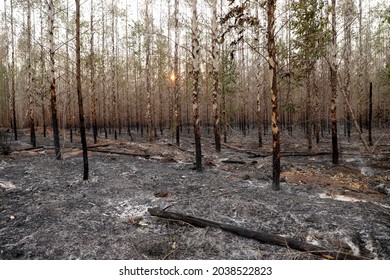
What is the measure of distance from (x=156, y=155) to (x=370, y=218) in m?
10.2

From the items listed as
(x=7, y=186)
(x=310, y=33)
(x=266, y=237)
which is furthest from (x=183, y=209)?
(x=310, y=33)

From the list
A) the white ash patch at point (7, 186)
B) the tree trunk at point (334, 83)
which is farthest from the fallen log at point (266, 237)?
the tree trunk at point (334, 83)

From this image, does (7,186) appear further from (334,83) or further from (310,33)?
(334,83)

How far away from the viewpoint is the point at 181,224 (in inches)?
200

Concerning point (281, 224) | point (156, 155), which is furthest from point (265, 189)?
point (156, 155)

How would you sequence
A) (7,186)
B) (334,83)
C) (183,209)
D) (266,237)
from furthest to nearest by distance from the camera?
(334,83)
(7,186)
(183,209)
(266,237)

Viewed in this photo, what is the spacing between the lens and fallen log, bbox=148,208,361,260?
375 centimetres

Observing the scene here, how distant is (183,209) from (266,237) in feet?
7.11

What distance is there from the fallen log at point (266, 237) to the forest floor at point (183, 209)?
0.29 ft

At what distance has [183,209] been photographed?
19.5 ft

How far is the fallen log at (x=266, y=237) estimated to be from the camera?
3.75m

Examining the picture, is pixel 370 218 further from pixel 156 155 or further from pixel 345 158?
pixel 156 155

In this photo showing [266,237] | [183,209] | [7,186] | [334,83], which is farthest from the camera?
[334,83]

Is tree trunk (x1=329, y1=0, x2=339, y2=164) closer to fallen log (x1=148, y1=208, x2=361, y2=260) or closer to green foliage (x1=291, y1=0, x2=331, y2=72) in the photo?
green foliage (x1=291, y1=0, x2=331, y2=72)
